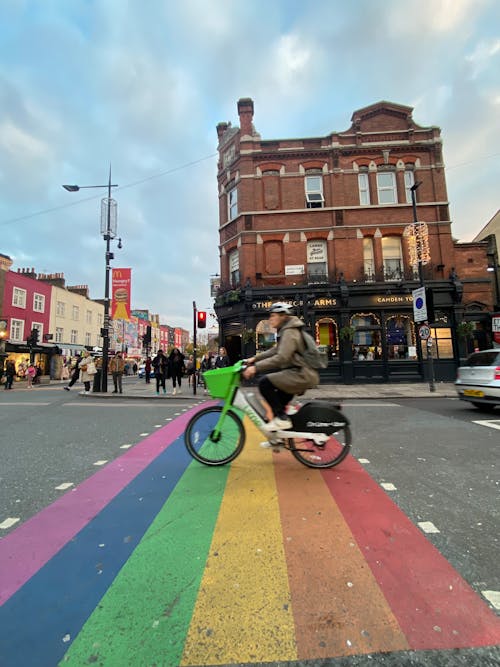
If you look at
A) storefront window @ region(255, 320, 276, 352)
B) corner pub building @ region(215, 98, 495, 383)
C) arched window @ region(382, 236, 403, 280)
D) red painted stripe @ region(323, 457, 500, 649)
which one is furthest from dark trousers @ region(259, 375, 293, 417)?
arched window @ region(382, 236, 403, 280)

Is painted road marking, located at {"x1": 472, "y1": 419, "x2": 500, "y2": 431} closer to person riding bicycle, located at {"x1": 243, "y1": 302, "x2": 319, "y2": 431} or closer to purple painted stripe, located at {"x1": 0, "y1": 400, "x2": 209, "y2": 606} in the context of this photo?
person riding bicycle, located at {"x1": 243, "y1": 302, "x2": 319, "y2": 431}

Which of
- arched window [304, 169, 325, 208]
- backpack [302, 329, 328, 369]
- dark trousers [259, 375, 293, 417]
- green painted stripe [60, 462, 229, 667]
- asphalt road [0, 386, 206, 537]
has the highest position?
arched window [304, 169, 325, 208]

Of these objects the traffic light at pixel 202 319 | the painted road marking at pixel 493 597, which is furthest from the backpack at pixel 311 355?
the traffic light at pixel 202 319

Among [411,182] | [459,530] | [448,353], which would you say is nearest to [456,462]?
[459,530]

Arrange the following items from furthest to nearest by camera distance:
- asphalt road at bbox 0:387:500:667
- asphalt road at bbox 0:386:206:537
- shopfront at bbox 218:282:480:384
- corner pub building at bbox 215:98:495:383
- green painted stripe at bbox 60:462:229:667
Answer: corner pub building at bbox 215:98:495:383 → shopfront at bbox 218:282:480:384 → asphalt road at bbox 0:386:206:537 → asphalt road at bbox 0:387:500:667 → green painted stripe at bbox 60:462:229:667

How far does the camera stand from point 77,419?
7621 mm

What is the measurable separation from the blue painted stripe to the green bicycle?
3.24ft

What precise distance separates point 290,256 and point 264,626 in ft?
58.7

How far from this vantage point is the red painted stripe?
4.99 feet

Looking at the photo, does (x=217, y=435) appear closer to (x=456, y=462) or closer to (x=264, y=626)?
(x=264, y=626)

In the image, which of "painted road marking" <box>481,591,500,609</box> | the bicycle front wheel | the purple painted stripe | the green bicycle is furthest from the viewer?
the bicycle front wheel

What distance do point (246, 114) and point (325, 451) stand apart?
21.1 m

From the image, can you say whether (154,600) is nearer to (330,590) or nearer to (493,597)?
(330,590)

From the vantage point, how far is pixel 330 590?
1.83m
